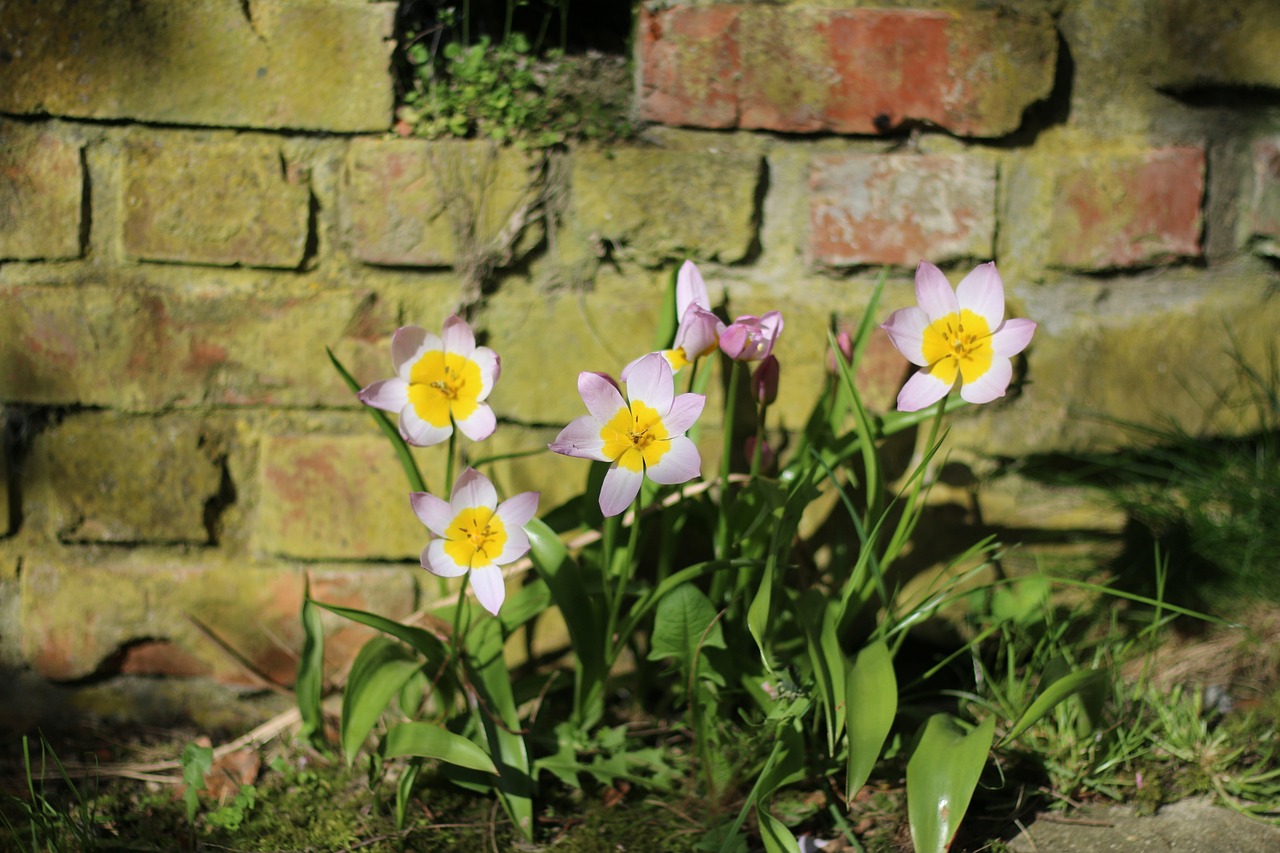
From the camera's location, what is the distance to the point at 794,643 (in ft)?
4.19

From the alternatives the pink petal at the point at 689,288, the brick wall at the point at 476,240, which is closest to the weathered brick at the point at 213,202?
the brick wall at the point at 476,240

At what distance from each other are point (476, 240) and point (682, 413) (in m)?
0.52

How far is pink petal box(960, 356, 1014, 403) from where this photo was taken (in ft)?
3.47

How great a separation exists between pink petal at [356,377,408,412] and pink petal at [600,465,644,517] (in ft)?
0.96

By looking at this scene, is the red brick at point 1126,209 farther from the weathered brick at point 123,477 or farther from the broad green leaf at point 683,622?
the weathered brick at point 123,477

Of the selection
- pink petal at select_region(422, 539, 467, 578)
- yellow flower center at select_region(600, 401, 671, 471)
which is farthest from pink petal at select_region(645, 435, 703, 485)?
pink petal at select_region(422, 539, 467, 578)

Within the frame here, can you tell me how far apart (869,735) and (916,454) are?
19.2 inches

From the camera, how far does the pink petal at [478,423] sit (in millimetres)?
1118

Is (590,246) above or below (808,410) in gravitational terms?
above

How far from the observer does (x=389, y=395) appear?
1.13 m

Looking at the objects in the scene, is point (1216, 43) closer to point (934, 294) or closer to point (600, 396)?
point (934, 294)

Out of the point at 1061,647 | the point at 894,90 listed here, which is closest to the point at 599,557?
the point at 1061,647

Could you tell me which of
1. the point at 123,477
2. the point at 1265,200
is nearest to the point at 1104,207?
the point at 1265,200

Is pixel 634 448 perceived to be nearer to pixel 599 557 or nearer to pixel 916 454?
pixel 599 557
